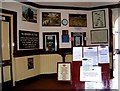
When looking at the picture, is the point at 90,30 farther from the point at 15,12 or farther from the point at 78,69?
the point at 78,69

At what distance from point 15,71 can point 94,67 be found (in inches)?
203

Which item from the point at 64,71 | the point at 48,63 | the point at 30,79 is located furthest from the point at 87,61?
the point at 48,63

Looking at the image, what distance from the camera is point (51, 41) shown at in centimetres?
930

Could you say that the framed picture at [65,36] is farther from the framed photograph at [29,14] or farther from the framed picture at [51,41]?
the framed photograph at [29,14]

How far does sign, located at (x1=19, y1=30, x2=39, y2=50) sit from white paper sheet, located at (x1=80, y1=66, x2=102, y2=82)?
5451mm

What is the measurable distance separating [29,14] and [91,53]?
621cm

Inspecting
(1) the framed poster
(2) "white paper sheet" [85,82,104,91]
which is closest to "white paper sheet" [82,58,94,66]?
(2) "white paper sheet" [85,82,104,91]

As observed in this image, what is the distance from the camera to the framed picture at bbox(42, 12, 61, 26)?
361 inches

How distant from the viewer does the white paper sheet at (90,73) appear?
231 cm

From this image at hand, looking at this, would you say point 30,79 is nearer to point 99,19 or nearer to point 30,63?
point 30,63

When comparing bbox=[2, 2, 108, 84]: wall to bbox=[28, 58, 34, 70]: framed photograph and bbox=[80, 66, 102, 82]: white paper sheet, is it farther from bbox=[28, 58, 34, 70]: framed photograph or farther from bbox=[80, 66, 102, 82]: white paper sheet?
bbox=[80, 66, 102, 82]: white paper sheet

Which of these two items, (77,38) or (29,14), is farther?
(77,38)

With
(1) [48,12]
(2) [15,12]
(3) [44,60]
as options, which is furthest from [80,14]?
(2) [15,12]

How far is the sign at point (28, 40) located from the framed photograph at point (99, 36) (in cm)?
261
